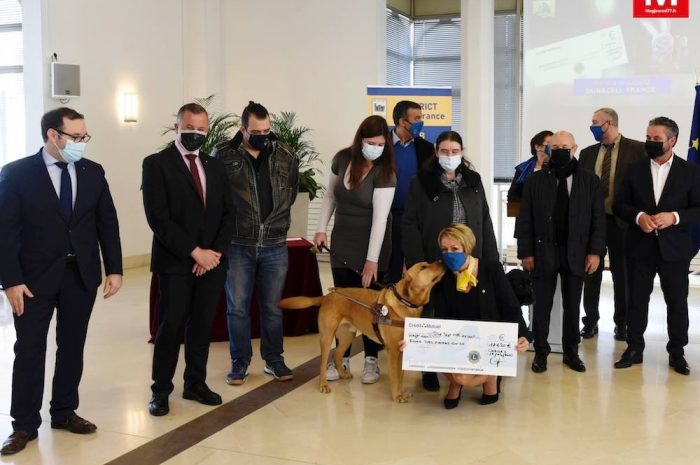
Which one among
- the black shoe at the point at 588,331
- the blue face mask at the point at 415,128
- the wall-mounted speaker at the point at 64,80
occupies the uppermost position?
the wall-mounted speaker at the point at 64,80

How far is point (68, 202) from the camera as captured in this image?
335 centimetres

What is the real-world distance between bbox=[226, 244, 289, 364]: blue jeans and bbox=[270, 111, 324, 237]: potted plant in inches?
26.2

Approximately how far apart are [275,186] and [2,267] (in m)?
1.49

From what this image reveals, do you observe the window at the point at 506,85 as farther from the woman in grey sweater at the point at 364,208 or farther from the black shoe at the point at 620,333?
the woman in grey sweater at the point at 364,208

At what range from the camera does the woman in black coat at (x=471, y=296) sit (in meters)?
3.76

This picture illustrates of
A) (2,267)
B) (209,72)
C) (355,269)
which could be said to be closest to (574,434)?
(355,269)

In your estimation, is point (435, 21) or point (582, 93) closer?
point (582, 93)

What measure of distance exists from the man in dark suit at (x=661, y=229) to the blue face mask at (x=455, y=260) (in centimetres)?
143

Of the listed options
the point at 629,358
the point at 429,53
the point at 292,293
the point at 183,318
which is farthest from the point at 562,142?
the point at 429,53

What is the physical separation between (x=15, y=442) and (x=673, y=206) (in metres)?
3.73

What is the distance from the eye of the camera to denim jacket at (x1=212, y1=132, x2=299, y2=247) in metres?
4.09

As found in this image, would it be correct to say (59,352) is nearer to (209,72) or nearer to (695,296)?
(695,296)

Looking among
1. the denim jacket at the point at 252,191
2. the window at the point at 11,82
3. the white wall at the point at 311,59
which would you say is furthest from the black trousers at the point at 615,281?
the window at the point at 11,82

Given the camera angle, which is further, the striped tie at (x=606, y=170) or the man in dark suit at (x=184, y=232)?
the striped tie at (x=606, y=170)
